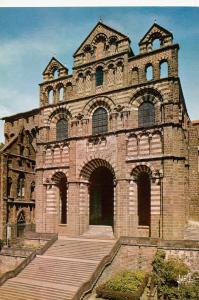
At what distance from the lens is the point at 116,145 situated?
27.0 meters

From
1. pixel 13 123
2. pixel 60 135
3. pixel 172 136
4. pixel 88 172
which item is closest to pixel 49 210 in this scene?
pixel 88 172

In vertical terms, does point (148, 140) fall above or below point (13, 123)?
below

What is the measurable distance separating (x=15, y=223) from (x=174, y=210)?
18.6 meters

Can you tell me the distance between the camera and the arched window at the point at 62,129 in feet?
102

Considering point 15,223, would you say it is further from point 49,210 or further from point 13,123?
point 13,123

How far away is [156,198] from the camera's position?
80.1 feet

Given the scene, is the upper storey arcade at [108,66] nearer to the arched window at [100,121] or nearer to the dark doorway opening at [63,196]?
the arched window at [100,121]

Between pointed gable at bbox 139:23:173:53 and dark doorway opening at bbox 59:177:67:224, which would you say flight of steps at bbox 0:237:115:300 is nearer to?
dark doorway opening at bbox 59:177:67:224

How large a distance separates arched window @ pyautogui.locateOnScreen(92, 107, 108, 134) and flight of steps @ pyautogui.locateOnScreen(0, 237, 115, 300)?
32.8ft

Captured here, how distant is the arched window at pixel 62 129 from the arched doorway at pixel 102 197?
5308 millimetres

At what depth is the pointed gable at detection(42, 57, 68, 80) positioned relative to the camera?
105 feet

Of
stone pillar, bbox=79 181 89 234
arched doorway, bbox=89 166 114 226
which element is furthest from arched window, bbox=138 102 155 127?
stone pillar, bbox=79 181 89 234

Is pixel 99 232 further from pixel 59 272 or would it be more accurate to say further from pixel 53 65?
pixel 53 65

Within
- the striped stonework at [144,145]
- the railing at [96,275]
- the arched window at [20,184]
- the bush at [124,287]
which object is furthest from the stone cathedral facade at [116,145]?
the bush at [124,287]
